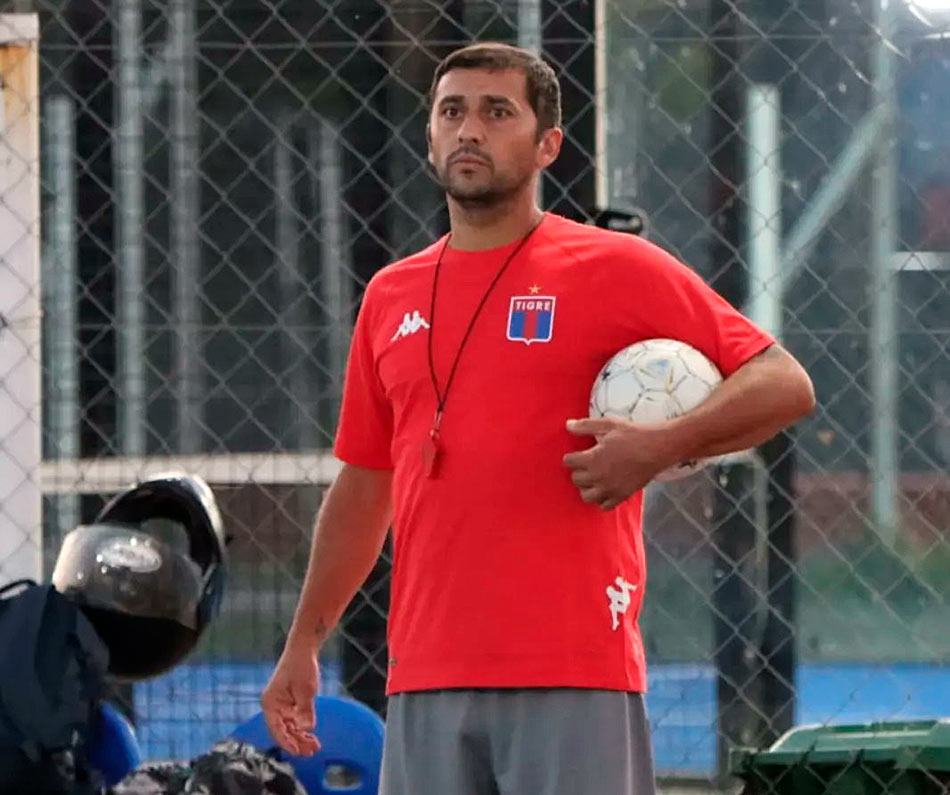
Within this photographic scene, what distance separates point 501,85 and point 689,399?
0.62 metres

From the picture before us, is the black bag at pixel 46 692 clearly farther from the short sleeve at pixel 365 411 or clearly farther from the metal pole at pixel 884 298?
the metal pole at pixel 884 298

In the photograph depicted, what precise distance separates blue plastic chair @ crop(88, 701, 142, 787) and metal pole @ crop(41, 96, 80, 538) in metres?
0.88

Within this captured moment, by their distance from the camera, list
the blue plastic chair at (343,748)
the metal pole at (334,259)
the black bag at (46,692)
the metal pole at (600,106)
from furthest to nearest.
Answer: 1. the metal pole at (334,259)
2. the metal pole at (600,106)
3. the blue plastic chair at (343,748)
4. the black bag at (46,692)

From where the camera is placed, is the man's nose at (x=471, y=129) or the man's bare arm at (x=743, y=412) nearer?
the man's bare arm at (x=743, y=412)

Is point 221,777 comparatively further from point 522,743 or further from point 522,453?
point 522,453

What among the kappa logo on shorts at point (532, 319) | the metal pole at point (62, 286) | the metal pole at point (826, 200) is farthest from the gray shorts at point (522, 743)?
the metal pole at point (62, 286)

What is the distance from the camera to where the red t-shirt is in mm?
2830

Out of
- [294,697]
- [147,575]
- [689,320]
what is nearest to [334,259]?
[147,575]

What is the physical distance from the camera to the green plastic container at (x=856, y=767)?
14.3 ft

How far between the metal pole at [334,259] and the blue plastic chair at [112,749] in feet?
3.58

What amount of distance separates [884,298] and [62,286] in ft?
7.48

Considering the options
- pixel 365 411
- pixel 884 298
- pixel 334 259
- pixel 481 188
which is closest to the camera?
pixel 481 188

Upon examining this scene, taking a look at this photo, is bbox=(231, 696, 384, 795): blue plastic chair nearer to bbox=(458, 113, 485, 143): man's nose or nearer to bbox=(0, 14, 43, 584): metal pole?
bbox=(0, 14, 43, 584): metal pole

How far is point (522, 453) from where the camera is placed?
2855mm
